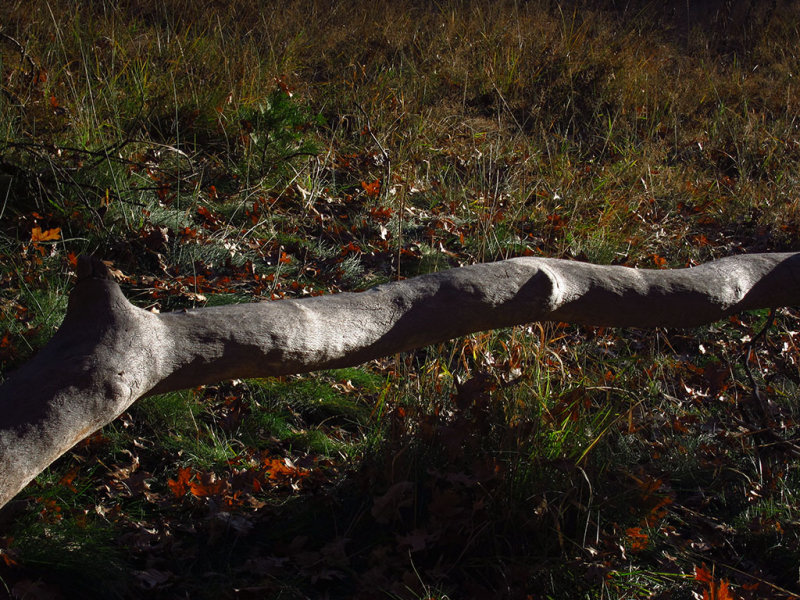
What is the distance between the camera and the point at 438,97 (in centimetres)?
805

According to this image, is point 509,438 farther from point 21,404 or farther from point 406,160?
point 406,160

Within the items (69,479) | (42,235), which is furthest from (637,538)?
(42,235)

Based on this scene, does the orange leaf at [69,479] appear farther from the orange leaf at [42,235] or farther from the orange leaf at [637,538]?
the orange leaf at [637,538]

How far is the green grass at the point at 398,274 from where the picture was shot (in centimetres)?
277

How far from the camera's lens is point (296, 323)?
2049mm

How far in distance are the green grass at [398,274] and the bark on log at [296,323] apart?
722mm

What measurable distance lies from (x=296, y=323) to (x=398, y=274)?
135 centimetres

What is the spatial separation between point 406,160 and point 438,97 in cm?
160

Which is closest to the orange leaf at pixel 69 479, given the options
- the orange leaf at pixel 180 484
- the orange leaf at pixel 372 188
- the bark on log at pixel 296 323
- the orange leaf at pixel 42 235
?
the orange leaf at pixel 180 484

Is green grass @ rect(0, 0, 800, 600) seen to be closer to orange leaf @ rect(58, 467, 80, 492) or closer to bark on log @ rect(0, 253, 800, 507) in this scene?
orange leaf @ rect(58, 467, 80, 492)

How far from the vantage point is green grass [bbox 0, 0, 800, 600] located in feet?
9.09

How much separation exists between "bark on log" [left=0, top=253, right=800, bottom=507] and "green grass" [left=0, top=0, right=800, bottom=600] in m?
0.72

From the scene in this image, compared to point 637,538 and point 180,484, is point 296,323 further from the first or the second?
point 637,538

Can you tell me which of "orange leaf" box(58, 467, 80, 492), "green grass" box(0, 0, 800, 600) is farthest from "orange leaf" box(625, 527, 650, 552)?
"orange leaf" box(58, 467, 80, 492)
